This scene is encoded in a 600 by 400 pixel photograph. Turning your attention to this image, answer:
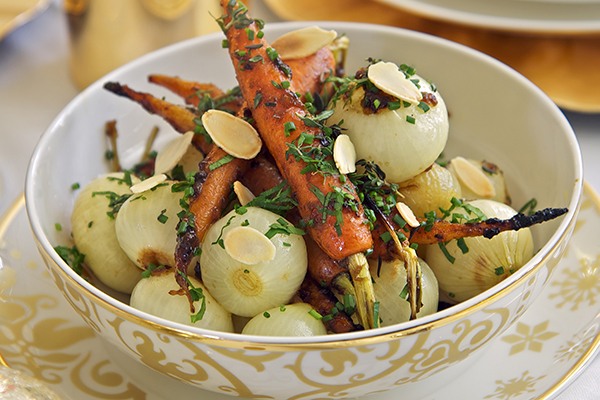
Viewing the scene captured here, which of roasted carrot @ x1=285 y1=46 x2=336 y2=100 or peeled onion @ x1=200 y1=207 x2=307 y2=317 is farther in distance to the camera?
roasted carrot @ x1=285 y1=46 x2=336 y2=100

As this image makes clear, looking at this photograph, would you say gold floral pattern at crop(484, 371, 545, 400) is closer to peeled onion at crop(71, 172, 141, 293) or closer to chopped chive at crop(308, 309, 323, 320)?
chopped chive at crop(308, 309, 323, 320)

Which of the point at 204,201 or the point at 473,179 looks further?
the point at 473,179

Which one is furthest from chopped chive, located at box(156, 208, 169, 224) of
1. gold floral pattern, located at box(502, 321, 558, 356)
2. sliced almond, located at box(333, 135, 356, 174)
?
gold floral pattern, located at box(502, 321, 558, 356)

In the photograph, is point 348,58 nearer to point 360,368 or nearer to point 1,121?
point 360,368

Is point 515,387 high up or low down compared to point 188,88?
down

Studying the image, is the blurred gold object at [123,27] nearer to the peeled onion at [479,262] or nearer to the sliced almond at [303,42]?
the sliced almond at [303,42]

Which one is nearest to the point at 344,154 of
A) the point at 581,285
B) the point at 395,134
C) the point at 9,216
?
the point at 395,134

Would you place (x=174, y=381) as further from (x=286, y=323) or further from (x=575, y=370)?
(x=575, y=370)

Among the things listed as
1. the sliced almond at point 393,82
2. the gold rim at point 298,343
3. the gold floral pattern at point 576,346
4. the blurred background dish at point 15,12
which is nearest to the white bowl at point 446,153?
the gold rim at point 298,343
